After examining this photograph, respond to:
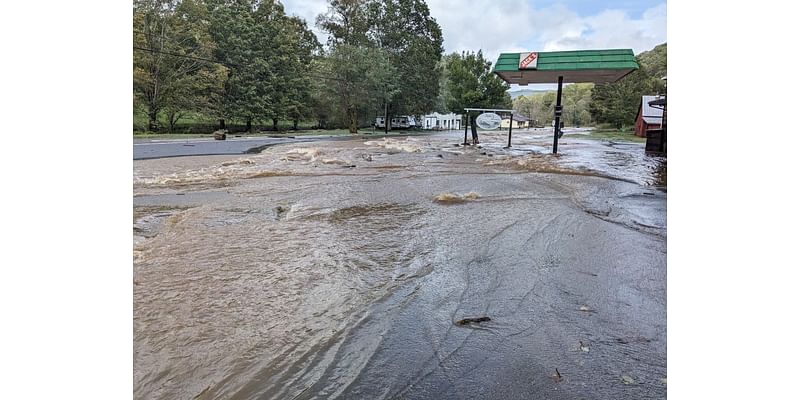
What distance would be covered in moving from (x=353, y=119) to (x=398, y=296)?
8.75 m

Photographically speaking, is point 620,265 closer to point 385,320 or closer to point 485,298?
point 485,298

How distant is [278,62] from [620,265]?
9096mm

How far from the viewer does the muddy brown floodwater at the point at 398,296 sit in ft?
4.42

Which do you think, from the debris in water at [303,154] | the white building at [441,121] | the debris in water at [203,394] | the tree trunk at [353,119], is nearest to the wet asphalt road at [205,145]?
the tree trunk at [353,119]

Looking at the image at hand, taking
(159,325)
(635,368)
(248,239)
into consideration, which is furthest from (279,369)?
(248,239)

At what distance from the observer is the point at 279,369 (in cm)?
140

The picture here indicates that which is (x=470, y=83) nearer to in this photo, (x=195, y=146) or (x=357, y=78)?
(x=357, y=78)

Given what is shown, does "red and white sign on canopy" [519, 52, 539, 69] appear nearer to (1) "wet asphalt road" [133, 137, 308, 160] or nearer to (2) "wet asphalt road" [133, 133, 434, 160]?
(2) "wet asphalt road" [133, 133, 434, 160]

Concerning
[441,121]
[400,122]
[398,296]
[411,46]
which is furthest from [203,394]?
[441,121]

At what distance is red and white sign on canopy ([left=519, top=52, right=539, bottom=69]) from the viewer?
720 cm

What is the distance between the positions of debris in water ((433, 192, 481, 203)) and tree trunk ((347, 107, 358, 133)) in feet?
20.1
